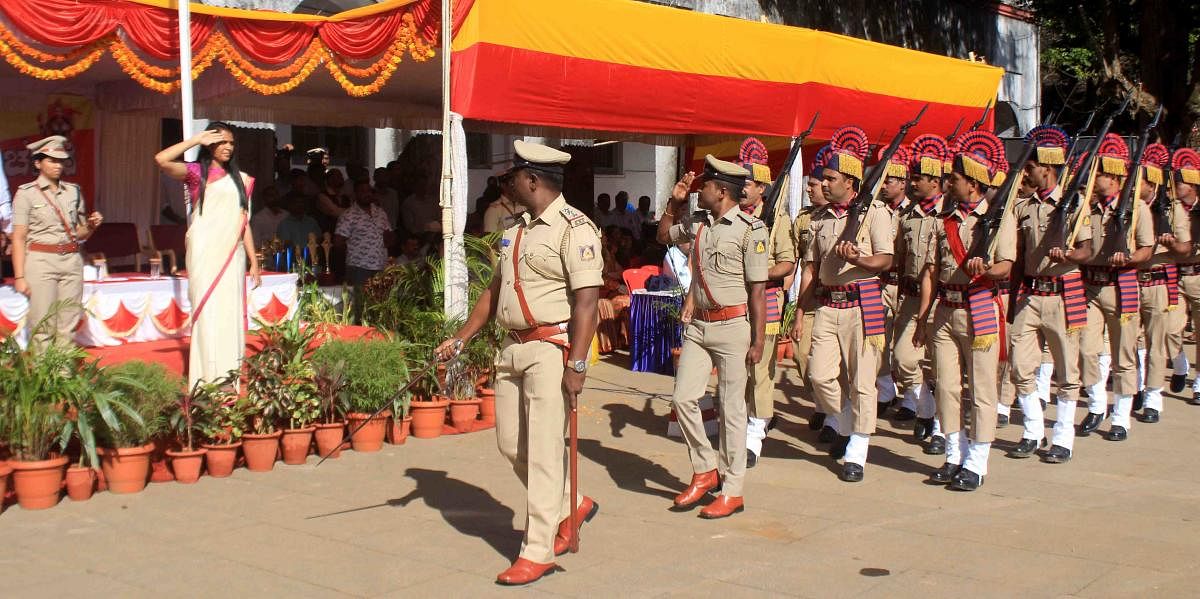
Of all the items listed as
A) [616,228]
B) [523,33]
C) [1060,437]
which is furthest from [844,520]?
[616,228]

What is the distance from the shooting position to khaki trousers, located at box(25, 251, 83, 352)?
8297mm

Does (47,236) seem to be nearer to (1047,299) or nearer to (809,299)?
(809,299)

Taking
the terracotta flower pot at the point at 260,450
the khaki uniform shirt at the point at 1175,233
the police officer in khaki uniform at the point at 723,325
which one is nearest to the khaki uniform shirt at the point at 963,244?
the police officer in khaki uniform at the point at 723,325

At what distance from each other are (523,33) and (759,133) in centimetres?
370

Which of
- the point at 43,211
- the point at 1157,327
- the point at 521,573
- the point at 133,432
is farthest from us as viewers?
the point at 1157,327

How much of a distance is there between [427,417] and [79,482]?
95.2 inches

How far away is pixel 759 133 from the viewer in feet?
40.5

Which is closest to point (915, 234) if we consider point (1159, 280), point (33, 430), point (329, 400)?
point (1159, 280)

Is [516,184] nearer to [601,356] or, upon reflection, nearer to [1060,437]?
[1060,437]

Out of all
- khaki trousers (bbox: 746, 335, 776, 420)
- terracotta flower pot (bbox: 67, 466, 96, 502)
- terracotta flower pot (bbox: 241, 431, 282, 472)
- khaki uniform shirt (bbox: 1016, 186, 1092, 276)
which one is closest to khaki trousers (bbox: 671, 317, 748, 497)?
khaki trousers (bbox: 746, 335, 776, 420)

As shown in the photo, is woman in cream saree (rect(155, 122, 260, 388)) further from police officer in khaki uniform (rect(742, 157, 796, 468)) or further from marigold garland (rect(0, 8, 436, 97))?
police officer in khaki uniform (rect(742, 157, 796, 468))

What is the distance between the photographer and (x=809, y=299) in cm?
805

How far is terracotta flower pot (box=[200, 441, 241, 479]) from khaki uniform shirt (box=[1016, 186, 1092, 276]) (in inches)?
213

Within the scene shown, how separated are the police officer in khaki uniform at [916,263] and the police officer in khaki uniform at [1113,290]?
4.08 ft
